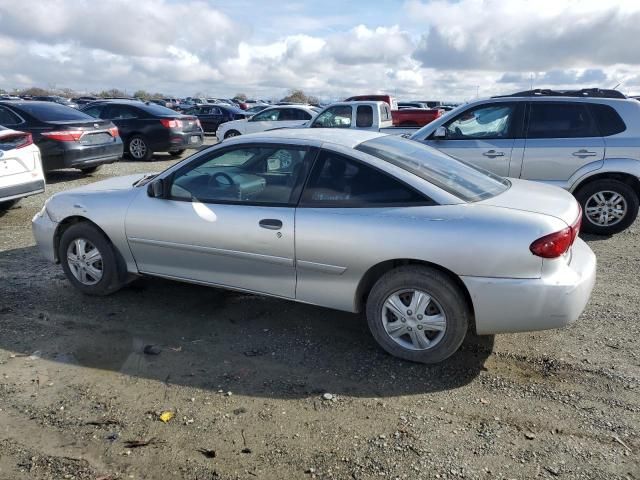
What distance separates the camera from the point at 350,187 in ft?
11.9

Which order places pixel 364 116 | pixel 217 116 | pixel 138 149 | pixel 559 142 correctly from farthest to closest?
pixel 217 116 < pixel 138 149 < pixel 364 116 < pixel 559 142

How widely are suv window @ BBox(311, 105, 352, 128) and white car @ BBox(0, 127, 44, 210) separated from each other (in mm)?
6805

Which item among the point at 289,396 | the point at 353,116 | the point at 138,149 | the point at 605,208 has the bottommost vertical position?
the point at 289,396

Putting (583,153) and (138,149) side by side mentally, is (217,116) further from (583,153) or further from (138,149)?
(583,153)

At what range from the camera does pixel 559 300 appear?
3.19 m

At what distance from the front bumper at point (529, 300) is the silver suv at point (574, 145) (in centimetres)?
370

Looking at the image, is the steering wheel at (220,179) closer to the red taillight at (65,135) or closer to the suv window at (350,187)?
the suv window at (350,187)

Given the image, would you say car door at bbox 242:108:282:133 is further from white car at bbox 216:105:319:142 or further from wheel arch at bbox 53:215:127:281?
wheel arch at bbox 53:215:127:281

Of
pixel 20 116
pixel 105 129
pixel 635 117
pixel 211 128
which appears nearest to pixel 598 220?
pixel 635 117

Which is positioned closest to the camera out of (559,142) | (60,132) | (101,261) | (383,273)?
(383,273)

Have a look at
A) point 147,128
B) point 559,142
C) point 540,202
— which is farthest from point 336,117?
point 540,202

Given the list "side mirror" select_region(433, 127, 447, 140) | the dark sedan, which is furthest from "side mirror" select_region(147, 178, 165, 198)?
the dark sedan

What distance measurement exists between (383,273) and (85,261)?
2.71m

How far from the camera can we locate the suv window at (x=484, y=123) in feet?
22.6
